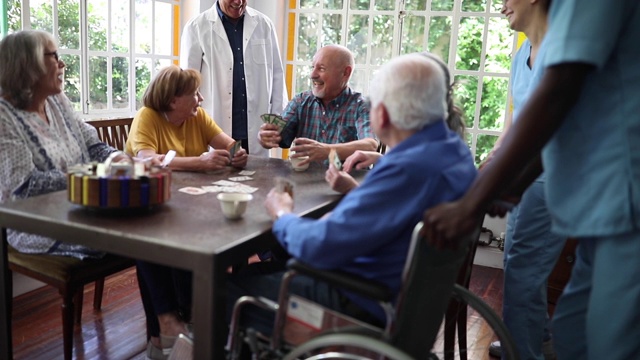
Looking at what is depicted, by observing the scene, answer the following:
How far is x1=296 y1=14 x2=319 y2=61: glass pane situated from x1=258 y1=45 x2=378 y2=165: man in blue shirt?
4.64 feet

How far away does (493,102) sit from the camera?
3.72 m

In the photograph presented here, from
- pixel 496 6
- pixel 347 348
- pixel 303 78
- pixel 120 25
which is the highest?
pixel 496 6

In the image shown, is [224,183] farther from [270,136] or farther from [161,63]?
[161,63]

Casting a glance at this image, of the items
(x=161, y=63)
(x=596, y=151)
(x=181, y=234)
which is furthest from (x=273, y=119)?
(x=161, y=63)

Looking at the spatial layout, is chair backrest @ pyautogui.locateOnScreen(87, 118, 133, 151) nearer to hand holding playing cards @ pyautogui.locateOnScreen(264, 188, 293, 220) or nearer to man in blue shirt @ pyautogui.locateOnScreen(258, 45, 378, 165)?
man in blue shirt @ pyautogui.locateOnScreen(258, 45, 378, 165)

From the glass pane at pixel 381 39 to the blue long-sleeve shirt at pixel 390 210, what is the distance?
2714 mm

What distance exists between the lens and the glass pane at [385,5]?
12.6 ft

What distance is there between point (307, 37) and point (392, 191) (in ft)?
10.1

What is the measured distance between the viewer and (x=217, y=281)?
1265 mm

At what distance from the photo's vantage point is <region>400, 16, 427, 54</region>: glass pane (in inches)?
150

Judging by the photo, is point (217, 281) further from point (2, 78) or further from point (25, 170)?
point (2, 78)

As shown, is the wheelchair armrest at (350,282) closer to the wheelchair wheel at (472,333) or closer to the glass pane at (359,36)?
the wheelchair wheel at (472,333)

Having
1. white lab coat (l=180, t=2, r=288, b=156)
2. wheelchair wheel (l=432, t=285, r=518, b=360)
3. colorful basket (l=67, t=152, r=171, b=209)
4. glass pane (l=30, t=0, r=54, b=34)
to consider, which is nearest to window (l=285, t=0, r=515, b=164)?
white lab coat (l=180, t=2, r=288, b=156)

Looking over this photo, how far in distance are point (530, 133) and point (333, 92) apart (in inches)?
63.2
